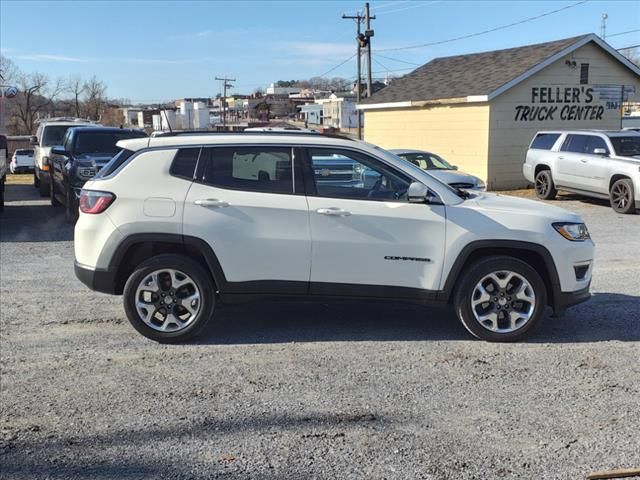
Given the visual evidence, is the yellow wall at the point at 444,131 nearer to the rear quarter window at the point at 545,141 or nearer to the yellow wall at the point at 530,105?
the yellow wall at the point at 530,105

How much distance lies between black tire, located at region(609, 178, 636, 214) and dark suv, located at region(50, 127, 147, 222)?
10.5m

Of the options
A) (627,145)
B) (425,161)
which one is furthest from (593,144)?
(425,161)

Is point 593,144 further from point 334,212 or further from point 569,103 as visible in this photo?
point 334,212

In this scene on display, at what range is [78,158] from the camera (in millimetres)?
12641

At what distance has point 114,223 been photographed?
5.55 m

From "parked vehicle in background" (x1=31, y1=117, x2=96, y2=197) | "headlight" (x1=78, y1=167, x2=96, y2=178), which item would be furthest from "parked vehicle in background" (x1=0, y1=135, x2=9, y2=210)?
"headlight" (x1=78, y1=167, x2=96, y2=178)

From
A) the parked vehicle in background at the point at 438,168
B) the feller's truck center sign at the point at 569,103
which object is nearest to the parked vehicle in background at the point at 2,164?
the parked vehicle in background at the point at 438,168

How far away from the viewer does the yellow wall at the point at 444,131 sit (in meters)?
20.5

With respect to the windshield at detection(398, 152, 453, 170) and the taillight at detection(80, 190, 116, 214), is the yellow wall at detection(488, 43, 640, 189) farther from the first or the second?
the taillight at detection(80, 190, 116, 214)

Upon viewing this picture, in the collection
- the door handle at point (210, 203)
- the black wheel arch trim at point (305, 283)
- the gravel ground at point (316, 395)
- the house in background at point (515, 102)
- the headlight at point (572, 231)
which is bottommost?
the gravel ground at point (316, 395)

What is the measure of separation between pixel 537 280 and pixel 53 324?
4324 mm

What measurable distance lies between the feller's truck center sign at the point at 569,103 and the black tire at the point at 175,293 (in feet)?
55.5

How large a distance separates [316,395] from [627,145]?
13.3 meters

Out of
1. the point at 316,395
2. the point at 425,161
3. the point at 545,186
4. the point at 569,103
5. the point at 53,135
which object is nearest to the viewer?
the point at 316,395
